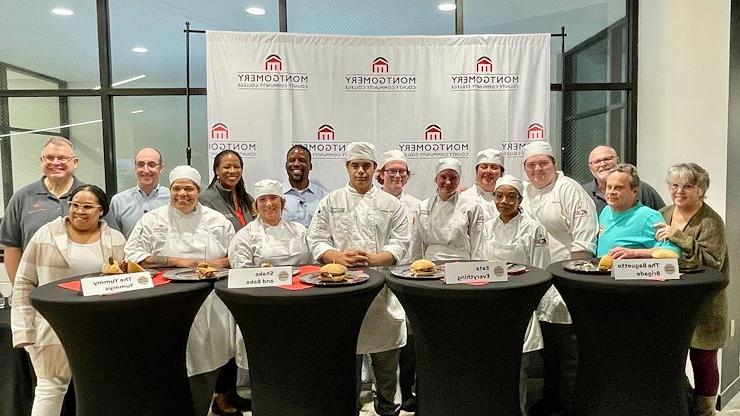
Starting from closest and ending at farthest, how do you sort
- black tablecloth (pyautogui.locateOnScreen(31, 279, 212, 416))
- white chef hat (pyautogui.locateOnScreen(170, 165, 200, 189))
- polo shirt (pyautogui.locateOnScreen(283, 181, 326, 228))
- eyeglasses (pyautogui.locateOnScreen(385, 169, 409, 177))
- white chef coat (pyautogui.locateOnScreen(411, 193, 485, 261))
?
1. black tablecloth (pyautogui.locateOnScreen(31, 279, 212, 416))
2. white chef hat (pyautogui.locateOnScreen(170, 165, 200, 189))
3. white chef coat (pyautogui.locateOnScreen(411, 193, 485, 261))
4. eyeglasses (pyautogui.locateOnScreen(385, 169, 409, 177))
5. polo shirt (pyautogui.locateOnScreen(283, 181, 326, 228))

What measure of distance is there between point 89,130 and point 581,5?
4.32 metres

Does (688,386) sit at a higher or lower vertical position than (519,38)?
lower

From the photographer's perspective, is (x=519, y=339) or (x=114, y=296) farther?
(x=519, y=339)

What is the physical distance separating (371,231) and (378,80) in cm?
182

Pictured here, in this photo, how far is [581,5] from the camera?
15.1 feet

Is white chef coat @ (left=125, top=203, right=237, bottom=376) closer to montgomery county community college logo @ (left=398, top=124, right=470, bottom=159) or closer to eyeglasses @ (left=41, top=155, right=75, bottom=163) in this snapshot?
eyeglasses @ (left=41, top=155, right=75, bottom=163)

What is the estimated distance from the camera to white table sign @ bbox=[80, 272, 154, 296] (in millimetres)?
2010

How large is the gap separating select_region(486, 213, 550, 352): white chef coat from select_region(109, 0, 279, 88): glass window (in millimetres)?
2801

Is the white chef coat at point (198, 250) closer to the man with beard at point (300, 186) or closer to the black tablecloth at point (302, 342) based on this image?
the black tablecloth at point (302, 342)

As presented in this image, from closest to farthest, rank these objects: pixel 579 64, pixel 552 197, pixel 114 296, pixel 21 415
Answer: pixel 114 296 < pixel 21 415 < pixel 552 197 < pixel 579 64

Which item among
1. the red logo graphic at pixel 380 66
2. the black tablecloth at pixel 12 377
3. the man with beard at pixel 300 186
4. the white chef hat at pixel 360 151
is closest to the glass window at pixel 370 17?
the red logo graphic at pixel 380 66

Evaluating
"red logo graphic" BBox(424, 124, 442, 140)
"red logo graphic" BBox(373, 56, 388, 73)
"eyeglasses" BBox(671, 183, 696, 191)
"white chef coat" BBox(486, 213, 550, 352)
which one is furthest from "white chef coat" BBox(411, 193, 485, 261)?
"red logo graphic" BBox(373, 56, 388, 73)

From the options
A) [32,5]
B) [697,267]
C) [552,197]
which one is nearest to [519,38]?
[552,197]

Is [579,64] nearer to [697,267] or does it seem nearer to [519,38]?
[519,38]
